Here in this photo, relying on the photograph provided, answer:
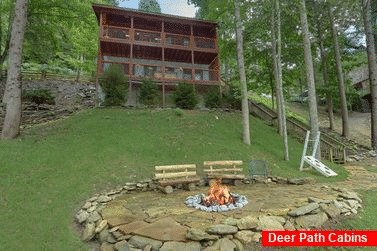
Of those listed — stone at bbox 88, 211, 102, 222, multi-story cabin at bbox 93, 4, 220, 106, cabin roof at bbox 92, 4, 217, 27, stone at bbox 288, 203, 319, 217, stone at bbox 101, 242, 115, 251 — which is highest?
cabin roof at bbox 92, 4, 217, 27

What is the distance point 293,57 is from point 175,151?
1343 cm

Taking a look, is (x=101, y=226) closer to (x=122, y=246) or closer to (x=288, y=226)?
(x=122, y=246)

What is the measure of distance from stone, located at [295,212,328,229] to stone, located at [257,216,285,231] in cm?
53

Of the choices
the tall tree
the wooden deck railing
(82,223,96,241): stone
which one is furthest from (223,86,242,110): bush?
the tall tree

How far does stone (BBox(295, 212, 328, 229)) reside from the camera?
501cm

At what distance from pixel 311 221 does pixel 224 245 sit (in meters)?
2.34

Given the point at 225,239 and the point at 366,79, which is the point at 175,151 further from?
the point at 366,79

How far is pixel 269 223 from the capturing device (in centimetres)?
477

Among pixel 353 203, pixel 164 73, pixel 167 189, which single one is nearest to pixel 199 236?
pixel 167 189

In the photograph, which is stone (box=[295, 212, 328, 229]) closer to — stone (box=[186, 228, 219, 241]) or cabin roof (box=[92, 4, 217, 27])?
stone (box=[186, 228, 219, 241])

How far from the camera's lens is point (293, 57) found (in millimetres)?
18094

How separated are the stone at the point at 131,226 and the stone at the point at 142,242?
0.29 meters

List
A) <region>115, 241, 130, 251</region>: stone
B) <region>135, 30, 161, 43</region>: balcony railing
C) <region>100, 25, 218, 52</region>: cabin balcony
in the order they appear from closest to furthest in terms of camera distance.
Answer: <region>115, 241, 130, 251</region>: stone < <region>100, 25, 218, 52</region>: cabin balcony < <region>135, 30, 161, 43</region>: balcony railing

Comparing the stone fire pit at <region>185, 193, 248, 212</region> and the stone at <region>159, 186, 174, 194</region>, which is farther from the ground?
the stone fire pit at <region>185, 193, 248, 212</region>
